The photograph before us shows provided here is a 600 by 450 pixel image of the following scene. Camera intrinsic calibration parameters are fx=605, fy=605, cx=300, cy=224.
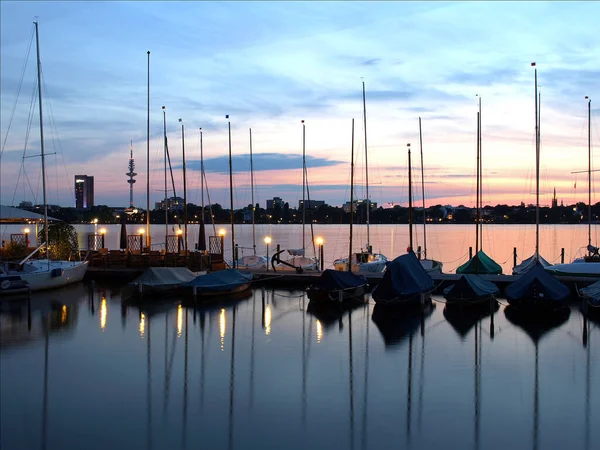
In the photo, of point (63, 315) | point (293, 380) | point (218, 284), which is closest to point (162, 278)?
point (218, 284)

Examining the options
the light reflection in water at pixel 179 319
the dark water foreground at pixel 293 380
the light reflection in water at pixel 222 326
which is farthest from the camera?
the light reflection in water at pixel 179 319

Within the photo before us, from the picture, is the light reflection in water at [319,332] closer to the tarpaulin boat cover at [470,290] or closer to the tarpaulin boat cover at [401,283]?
the tarpaulin boat cover at [401,283]

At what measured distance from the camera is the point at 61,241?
37.8 meters

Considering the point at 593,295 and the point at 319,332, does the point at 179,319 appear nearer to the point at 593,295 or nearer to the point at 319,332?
the point at 319,332

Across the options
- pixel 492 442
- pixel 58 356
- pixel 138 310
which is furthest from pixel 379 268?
pixel 492 442

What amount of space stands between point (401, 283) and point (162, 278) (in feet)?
38.9

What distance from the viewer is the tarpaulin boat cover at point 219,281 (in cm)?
2974

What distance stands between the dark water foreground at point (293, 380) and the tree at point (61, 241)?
1142 centimetres

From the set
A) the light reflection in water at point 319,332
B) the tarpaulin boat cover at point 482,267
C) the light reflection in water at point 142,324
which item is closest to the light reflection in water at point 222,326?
the light reflection in water at point 142,324

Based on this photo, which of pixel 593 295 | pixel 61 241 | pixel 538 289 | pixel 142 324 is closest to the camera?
pixel 142 324

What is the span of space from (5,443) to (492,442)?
9.68 meters

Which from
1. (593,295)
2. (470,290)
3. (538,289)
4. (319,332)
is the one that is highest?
(538,289)

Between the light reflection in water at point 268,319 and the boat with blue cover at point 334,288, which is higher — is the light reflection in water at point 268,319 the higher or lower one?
the lower one

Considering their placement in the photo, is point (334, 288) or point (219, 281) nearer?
point (334, 288)
